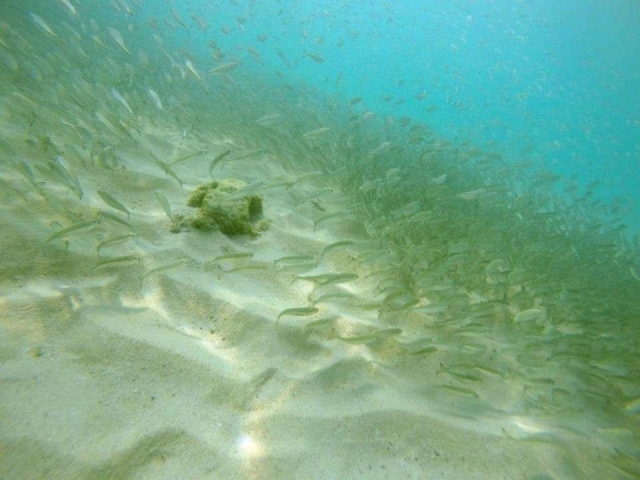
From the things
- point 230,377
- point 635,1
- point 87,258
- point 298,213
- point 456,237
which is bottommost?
point 230,377

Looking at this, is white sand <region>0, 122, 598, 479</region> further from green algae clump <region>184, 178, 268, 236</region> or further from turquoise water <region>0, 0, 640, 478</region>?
green algae clump <region>184, 178, 268, 236</region>

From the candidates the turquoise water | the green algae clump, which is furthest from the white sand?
the green algae clump

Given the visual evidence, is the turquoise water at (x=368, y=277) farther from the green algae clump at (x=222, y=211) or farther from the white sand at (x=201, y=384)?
the green algae clump at (x=222, y=211)

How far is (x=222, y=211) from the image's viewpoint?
3.86 metres

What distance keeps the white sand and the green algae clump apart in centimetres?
25

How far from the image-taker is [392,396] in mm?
2748

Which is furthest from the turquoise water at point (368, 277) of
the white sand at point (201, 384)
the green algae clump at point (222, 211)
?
the green algae clump at point (222, 211)

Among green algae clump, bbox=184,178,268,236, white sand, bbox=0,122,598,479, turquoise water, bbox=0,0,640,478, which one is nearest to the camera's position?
white sand, bbox=0,122,598,479

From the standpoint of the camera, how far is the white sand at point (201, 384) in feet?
6.33

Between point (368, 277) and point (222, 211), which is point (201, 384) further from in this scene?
point (368, 277)

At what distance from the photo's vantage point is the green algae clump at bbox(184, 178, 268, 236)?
12.5ft

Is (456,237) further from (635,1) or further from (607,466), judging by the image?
(635,1)

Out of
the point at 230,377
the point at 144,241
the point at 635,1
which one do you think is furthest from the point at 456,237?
the point at 635,1

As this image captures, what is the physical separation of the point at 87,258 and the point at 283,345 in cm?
202
